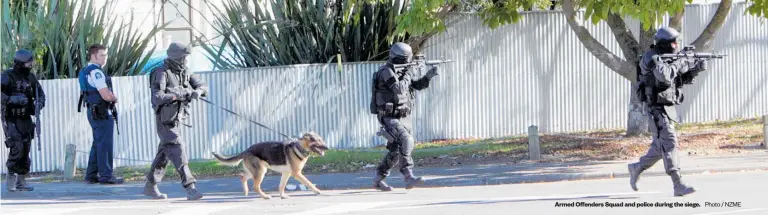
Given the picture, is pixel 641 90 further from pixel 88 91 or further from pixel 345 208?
pixel 88 91

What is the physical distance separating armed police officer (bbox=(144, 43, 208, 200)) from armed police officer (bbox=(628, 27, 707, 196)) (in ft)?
14.3

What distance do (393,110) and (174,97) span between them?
7.29 feet

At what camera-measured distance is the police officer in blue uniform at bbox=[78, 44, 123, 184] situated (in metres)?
12.6

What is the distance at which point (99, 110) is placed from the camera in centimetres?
1300

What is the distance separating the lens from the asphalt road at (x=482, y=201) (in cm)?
999

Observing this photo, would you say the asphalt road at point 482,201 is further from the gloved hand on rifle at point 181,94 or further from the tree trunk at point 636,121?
the tree trunk at point 636,121

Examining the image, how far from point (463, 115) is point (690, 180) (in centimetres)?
603

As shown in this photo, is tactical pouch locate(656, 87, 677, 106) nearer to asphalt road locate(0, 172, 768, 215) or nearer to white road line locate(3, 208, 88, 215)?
asphalt road locate(0, 172, 768, 215)

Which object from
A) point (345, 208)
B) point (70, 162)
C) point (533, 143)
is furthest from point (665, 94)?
point (70, 162)

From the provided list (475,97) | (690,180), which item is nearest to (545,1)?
(475,97)

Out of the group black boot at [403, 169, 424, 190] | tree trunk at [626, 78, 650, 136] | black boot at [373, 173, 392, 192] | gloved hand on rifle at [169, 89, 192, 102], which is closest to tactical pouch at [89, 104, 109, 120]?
gloved hand on rifle at [169, 89, 192, 102]

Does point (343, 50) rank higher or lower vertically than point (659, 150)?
higher

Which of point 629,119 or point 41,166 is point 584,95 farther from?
point 41,166

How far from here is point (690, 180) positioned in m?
12.4
